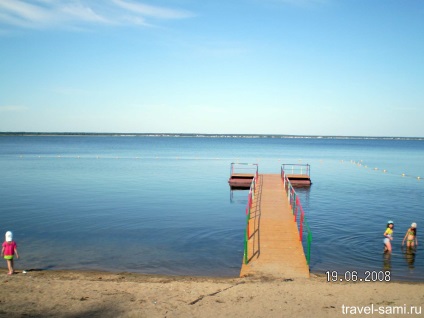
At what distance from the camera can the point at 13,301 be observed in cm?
1094

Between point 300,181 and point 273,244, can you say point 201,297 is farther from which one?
point 300,181

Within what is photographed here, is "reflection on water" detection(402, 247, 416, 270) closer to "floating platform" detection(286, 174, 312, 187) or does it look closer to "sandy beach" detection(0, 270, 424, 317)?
"sandy beach" detection(0, 270, 424, 317)

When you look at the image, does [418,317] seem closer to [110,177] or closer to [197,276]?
[197,276]

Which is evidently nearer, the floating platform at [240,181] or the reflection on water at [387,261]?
the reflection on water at [387,261]

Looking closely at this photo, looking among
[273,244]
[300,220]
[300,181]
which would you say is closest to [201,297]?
[273,244]

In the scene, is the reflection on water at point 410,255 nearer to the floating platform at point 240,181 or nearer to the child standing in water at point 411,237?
the child standing in water at point 411,237

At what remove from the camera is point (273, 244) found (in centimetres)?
1586

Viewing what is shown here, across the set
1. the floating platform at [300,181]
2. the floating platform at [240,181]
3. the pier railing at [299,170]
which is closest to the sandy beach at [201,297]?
A: the floating platform at [240,181]
